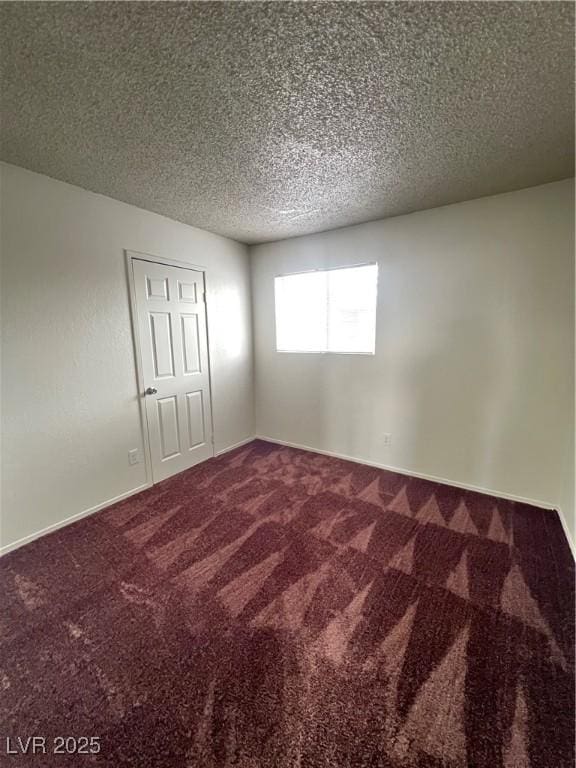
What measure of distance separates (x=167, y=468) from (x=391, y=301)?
2.78 m

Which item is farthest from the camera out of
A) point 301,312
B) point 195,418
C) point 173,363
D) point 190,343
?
point 301,312

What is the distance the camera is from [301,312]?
3.51m

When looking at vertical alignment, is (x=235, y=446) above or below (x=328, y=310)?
below

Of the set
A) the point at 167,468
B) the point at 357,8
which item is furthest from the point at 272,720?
the point at 357,8

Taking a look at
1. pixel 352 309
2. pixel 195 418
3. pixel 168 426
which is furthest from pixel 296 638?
pixel 352 309

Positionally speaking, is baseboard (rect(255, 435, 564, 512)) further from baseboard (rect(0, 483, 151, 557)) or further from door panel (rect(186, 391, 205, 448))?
baseboard (rect(0, 483, 151, 557))

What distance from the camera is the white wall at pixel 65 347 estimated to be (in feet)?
6.41

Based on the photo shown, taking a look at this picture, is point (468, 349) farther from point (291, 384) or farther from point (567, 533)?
point (291, 384)

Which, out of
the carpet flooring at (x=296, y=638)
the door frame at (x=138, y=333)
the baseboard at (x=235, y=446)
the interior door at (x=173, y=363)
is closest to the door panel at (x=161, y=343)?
the interior door at (x=173, y=363)

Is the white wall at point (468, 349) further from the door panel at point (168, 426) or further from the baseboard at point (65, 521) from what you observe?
the baseboard at point (65, 521)

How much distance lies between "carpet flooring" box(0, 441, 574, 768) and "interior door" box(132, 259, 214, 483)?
77 cm

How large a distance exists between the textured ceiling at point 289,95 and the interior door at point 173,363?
2.70 feet

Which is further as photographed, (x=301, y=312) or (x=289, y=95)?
(x=301, y=312)

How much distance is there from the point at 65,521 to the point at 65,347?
1326mm
